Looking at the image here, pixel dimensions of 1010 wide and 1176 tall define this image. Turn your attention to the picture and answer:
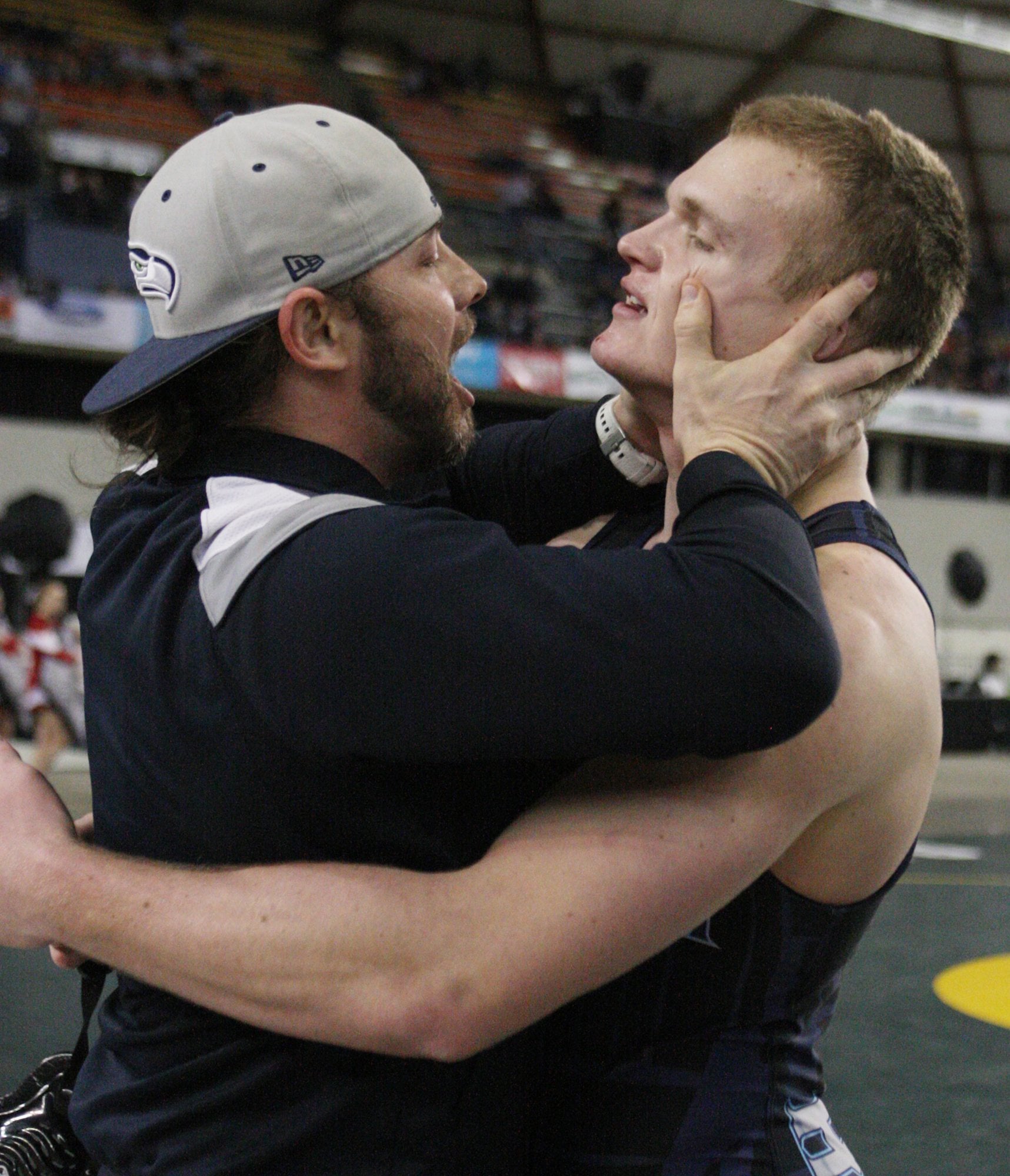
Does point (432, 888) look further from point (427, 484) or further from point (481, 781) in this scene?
point (427, 484)

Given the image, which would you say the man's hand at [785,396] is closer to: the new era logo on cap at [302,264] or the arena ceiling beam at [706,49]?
the new era logo on cap at [302,264]

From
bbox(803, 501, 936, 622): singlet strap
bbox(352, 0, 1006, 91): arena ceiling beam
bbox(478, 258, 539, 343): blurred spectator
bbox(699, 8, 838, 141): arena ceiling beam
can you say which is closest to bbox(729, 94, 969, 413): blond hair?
bbox(803, 501, 936, 622): singlet strap

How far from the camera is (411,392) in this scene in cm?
150

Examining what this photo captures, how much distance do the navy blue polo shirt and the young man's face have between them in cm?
41

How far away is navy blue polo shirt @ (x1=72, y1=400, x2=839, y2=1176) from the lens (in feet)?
3.59

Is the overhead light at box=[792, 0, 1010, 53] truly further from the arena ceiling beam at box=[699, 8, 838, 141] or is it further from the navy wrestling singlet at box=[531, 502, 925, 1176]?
the navy wrestling singlet at box=[531, 502, 925, 1176]

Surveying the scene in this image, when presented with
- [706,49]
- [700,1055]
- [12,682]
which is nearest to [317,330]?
[700,1055]

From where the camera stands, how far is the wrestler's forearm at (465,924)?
3.95ft

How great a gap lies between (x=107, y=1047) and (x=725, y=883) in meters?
0.69

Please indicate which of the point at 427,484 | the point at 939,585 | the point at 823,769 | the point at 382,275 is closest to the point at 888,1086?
the point at 427,484

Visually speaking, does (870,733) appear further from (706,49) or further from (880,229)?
(706,49)

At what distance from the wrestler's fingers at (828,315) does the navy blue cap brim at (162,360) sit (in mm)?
556

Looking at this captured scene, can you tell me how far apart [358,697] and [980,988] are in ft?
15.1

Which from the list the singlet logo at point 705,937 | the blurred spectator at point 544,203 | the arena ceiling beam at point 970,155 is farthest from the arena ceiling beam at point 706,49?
the singlet logo at point 705,937
